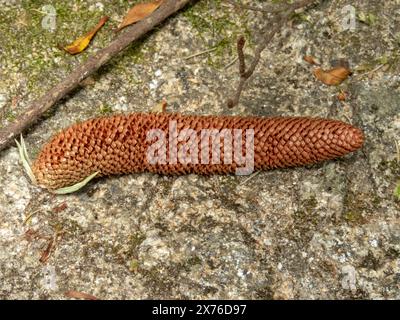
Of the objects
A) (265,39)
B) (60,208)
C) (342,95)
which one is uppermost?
(265,39)

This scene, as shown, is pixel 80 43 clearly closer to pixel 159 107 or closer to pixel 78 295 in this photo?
pixel 159 107

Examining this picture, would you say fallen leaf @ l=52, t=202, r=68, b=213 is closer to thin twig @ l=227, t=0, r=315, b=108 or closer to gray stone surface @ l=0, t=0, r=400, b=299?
gray stone surface @ l=0, t=0, r=400, b=299

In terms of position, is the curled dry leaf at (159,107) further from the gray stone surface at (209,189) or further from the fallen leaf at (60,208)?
the fallen leaf at (60,208)

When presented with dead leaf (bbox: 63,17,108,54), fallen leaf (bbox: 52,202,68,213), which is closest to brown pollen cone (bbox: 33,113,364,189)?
fallen leaf (bbox: 52,202,68,213)

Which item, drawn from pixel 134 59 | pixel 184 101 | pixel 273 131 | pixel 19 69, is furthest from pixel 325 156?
pixel 19 69

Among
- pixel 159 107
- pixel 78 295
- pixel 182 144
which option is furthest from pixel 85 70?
pixel 78 295

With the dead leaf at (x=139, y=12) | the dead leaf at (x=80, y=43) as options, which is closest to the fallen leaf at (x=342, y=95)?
the dead leaf at (x=139, y=12)
